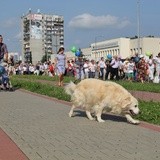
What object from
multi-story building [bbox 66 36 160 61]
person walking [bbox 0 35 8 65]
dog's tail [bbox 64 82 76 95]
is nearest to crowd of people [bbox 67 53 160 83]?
person walking [bbox 0 35 8 65]

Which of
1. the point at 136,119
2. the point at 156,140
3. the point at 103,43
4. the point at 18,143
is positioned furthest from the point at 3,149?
the point at 103,43

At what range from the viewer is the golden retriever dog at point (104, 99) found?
32.0ft

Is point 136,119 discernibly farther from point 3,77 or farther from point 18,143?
point 3,77

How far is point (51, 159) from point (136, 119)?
14.3ft

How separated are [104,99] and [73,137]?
6.39 ft

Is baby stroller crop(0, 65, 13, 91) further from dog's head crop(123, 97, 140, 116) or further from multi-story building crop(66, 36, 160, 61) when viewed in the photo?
multi-story building crop(66, 36, 160, 61)

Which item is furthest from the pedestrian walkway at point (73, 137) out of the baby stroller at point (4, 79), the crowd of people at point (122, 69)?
the crowd of people at point (122, 69)

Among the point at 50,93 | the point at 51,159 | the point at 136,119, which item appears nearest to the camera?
the point at 51,159

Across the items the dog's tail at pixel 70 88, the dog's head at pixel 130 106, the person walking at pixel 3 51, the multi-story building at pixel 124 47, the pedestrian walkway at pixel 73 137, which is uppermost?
the multi-story building at pixel 124 47

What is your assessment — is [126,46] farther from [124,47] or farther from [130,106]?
[130,106]

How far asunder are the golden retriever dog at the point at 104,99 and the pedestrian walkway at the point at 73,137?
0.28 m

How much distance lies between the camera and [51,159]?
21.0ft

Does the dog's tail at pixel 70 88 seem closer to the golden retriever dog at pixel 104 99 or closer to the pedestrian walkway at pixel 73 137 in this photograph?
the golden retriever dog at pixel 104 99

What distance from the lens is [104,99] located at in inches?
388
